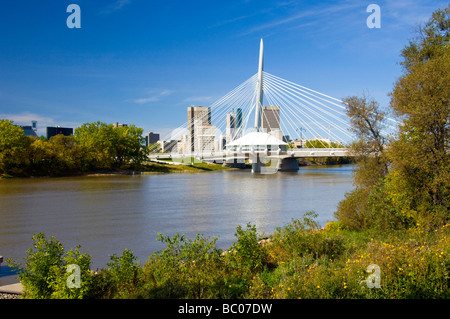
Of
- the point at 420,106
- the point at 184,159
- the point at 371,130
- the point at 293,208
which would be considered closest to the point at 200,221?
the point at 293,208

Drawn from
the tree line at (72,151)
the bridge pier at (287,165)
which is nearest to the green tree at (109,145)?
the tree line at (72,151)

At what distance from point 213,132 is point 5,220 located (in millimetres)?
112518

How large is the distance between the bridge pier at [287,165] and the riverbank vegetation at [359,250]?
52.2 meters

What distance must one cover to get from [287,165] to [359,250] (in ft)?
194

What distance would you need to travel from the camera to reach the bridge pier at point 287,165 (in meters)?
65.6

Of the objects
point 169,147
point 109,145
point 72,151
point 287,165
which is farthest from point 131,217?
point 169,147

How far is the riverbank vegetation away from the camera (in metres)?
5.53

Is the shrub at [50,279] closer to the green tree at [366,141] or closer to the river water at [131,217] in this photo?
the river water at [131,217]

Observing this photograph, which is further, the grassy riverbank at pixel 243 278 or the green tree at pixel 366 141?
the green tree at pixel 366 141

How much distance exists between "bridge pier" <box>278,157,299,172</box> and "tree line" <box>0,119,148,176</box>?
2496 centimetres

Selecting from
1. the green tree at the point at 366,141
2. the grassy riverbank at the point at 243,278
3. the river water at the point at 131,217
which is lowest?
the river water at the point at 131,217

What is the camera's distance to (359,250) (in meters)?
Result: 7.70

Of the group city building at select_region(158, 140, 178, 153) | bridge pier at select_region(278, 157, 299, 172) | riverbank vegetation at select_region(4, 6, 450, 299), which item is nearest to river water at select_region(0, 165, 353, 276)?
riverbank vegetation at select_region(4, 6, 450, 299)

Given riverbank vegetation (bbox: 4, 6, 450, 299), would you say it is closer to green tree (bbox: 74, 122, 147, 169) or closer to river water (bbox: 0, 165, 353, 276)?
river water (bbox: 0, 165, 353, 276)
